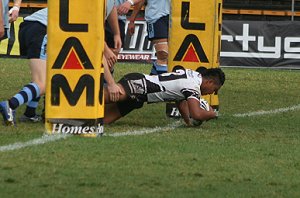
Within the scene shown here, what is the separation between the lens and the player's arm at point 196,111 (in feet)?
36.6

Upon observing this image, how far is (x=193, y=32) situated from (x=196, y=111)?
209cm

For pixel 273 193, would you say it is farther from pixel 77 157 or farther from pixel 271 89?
pixel 271 89

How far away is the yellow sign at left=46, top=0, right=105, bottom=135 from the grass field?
272 mm

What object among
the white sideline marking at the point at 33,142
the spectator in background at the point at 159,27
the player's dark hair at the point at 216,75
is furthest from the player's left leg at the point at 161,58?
the white sideline marking at the point at 33,142

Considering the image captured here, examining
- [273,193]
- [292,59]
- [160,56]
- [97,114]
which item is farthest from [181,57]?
[292,59]

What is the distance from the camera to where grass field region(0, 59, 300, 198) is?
747 centimetres

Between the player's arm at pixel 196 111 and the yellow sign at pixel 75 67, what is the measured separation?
52.1 inches

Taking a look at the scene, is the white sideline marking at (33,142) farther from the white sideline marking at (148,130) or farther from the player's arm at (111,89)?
the player's arm at (111,89)

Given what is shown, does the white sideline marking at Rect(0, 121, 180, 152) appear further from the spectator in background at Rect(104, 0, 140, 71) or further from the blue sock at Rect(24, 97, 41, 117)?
the blue sock at Rect(24, 97, 41, 117)

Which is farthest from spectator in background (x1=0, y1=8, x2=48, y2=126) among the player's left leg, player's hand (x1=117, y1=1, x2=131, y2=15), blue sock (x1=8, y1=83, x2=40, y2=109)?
the player's left leg

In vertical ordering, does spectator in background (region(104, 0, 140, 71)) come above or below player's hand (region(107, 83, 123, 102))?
above

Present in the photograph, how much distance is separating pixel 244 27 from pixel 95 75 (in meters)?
16.4

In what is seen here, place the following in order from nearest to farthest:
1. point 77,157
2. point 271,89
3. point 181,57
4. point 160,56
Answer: point 77,157
point 181,57
point 160,56
point 271,89

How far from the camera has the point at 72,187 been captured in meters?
7.41
